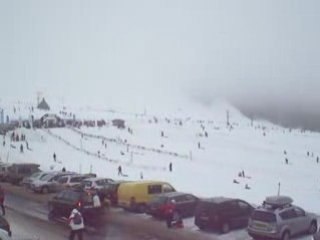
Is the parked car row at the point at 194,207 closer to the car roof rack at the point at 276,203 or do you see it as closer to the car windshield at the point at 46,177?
the car roof rack at the point at 276,203

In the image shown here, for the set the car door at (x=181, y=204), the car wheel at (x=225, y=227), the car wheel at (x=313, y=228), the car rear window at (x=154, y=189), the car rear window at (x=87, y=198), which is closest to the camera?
the car wheel at (x=313, y=228)

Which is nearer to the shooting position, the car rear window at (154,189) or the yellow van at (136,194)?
the yellow van at (136,194)

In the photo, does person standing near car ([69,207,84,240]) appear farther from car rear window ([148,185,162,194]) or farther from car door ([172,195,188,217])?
car rear window ([148,185,162,194])

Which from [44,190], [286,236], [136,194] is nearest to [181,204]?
[136,194]

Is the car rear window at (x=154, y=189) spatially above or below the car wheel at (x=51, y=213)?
above

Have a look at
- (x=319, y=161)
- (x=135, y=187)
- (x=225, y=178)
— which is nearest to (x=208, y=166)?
(x=225, y=178)

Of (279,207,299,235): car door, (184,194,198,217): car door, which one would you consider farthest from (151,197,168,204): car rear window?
(279,207,299,235): car door

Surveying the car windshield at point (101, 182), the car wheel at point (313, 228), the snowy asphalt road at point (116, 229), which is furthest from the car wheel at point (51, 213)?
the car wheel at point (313, 228)
